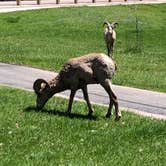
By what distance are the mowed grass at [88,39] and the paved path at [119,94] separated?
2.98 feet

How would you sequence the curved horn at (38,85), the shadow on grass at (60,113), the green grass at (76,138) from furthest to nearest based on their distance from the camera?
the curved horn at (38,85) → the shadow on grass at (60,113) → the green grass at (76,138)

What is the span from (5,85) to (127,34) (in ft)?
59.0

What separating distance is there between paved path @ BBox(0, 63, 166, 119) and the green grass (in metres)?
1.20

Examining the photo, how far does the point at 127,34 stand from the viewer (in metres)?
34.4

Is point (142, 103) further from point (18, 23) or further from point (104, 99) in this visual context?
point (18, 23)

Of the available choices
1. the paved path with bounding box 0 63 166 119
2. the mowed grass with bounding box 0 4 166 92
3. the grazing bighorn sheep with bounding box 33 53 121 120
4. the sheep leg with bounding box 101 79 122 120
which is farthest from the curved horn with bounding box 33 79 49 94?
the mowed grass with bounding box 0 4 166 92

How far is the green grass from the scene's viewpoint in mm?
9345

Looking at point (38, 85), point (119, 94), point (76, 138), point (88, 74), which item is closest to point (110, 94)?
point (88, 74)

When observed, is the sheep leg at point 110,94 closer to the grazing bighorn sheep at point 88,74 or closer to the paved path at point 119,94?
the grazing bighorn sheep at point 88,74

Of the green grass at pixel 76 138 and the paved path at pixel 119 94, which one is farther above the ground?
the green grass at pixel 76 138

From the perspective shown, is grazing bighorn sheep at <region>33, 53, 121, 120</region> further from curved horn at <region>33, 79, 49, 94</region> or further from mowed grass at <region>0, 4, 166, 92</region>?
mowed grass at <region>0, 4, 166, 92</region>

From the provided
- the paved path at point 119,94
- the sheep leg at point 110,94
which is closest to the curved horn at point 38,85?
the sheep leg at point 110,94

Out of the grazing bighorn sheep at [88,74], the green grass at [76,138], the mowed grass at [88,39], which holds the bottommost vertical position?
the mowed grass at [88,39]

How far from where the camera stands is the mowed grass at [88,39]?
2138cm
